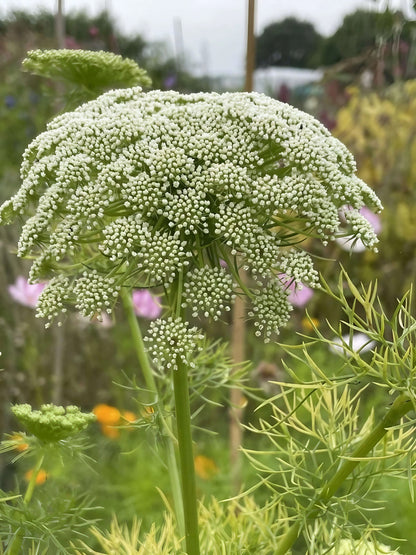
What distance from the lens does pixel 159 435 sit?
1087mm

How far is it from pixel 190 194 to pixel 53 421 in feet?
1.13

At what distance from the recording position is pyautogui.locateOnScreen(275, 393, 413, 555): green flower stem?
773mm

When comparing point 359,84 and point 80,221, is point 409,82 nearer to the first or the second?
point 359,84

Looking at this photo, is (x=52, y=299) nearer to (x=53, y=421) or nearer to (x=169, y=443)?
(x=53, y=421)

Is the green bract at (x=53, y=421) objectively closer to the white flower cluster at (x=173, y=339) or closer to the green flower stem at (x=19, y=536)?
the green flower stem at (x=19, y=536)

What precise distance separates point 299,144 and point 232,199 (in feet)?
0.31

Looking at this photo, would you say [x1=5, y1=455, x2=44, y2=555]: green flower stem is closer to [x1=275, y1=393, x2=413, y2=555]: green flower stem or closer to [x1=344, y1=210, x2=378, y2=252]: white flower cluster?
[x1=275, y1=393, x2=413, y2=555]: green flower stem

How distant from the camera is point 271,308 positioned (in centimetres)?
79

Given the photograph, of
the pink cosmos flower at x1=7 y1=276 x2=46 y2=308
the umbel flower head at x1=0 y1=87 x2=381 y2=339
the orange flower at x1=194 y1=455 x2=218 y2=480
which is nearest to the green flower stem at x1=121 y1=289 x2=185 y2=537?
the umbel flower head at x1=0 y1=87 x2=381 y2=339

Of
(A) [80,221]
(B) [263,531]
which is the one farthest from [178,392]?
(B) [263,531]

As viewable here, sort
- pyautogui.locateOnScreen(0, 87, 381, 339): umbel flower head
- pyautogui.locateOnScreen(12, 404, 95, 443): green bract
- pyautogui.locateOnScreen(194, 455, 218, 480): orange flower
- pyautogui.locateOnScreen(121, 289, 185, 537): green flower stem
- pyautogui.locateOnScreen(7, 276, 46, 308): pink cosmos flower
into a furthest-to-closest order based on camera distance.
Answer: pyautogui.locateOnScreen(7, 276, 46, 308): pink cosmos flower
pyautogui.locateOnScreen(194, 455, 218, 480): orange flower
pyautogui.locateOnScreen(121, 289, 185, 537): green flower stem
pyautogui.locateOnScreen(12, 404, 95, 443): green bract
pyautogui.locateOnScreen(0, 87, 381, 339): umbel flower head

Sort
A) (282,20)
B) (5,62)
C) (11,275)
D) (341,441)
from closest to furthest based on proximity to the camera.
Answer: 1. (341,441)
2. (11,275)
3. (5,62)
4. (282,20)

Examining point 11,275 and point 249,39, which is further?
point 11,275

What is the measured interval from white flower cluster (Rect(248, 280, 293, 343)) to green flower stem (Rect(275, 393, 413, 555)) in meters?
0.15
